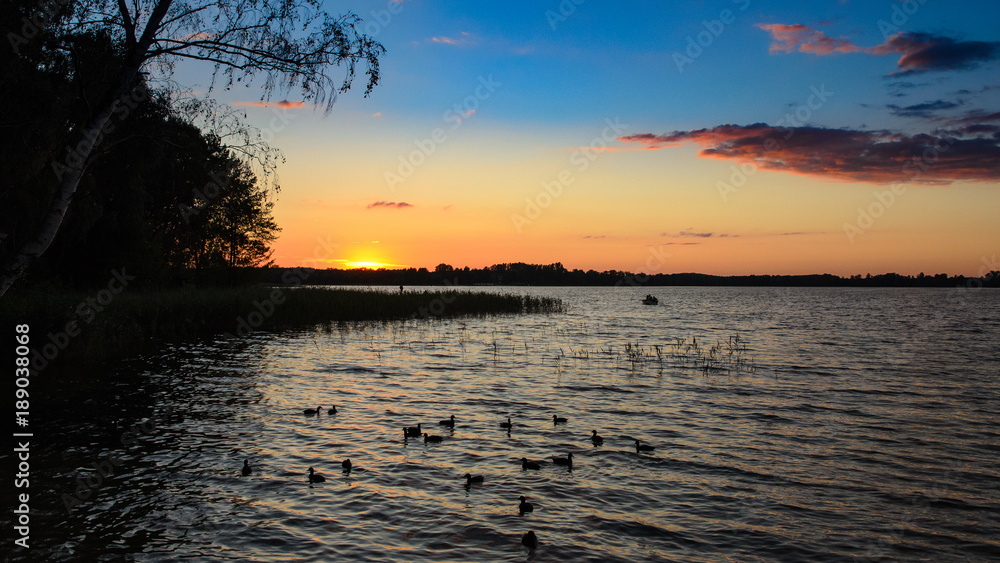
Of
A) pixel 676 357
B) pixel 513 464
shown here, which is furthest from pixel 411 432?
pixel 676 357

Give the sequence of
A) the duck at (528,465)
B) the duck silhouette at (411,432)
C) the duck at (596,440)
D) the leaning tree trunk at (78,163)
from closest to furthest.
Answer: the leaning tree trunk at (78,163) → the duck at (528,465) → the duck at (596,440) → the duck silhouette at (411,432)

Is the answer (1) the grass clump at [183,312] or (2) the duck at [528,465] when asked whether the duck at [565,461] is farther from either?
(1) the grass clump at [183,312]

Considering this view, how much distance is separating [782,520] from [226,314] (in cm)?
3471

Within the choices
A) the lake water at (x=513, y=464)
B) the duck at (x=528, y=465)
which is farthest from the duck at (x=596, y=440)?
the duck at (x=528, y=465)

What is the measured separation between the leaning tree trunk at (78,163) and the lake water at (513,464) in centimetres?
390

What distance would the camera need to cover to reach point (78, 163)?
10.1 meters

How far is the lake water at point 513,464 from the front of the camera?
8742 mm

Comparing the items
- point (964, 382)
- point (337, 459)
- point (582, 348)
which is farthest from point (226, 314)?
point (964, 382)

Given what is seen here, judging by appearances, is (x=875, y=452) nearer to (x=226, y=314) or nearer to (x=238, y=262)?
(x=226, y=314)

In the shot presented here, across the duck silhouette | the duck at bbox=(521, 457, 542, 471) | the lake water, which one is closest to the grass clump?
the lake water

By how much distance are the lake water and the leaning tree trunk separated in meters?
3.90

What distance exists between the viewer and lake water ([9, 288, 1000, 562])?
8742 mm

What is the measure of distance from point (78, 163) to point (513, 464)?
980 centimetres

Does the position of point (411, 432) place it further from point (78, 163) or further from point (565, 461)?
point (78, 163)
